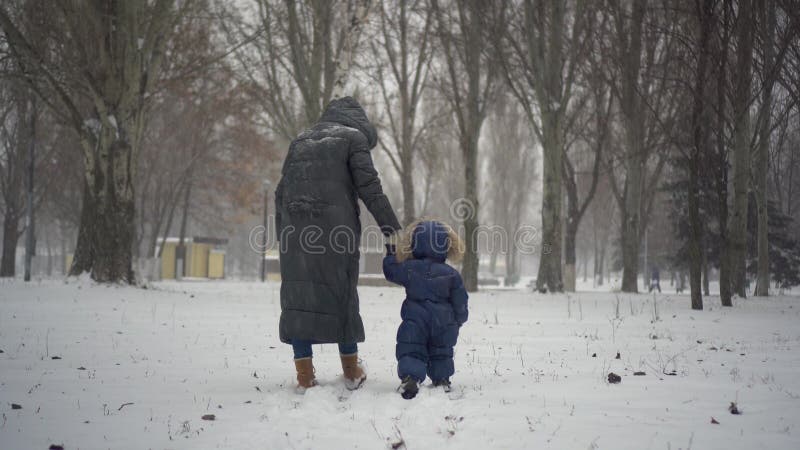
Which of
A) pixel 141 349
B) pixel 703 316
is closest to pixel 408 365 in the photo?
pixel 141 349

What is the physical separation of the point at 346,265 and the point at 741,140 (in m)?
13.6

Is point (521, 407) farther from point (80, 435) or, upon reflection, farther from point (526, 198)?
point (526, 198)

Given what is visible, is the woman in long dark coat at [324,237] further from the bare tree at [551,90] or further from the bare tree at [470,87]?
the bare tree at [551,90]

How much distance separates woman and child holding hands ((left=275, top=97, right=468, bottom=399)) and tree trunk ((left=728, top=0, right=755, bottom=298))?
32.0 ft

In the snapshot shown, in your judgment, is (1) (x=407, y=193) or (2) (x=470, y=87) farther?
(1) (x=407, y=193)

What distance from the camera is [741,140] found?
14.6m

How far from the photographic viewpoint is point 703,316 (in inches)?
398

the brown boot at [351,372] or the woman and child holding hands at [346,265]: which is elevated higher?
the woman and child holding hands at [346,265]

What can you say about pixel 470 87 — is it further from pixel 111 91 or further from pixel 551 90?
pixel 111 91

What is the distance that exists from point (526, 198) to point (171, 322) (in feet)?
123

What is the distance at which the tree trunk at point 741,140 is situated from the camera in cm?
1225

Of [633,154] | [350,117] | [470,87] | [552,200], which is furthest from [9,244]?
[350,117]

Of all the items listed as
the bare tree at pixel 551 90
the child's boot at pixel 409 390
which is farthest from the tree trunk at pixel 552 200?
the child's boot at pixel 409 390

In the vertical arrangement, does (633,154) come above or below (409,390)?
above
